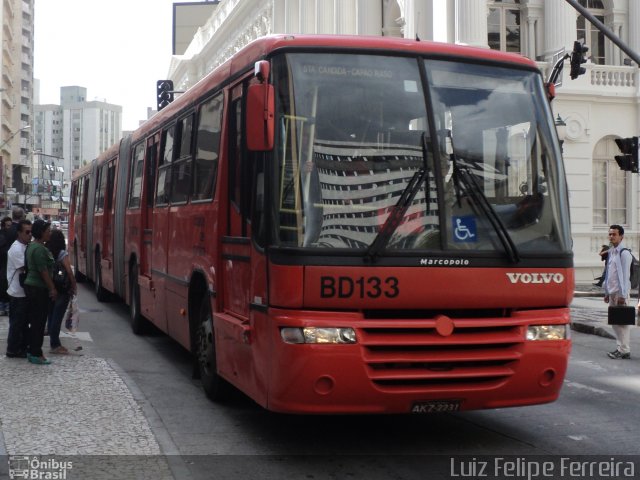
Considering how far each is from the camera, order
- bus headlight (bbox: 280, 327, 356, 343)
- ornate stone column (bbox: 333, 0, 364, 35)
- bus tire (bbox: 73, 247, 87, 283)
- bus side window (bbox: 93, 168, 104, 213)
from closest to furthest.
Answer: bus headlight (bbox: 280, 327, 356, 343) → bus side window (bbox: 93, 168, 104, 213) → bus tire (bbox: 73, 247, 87, 283) → ornate stone column (bbox: 333, 0, 364, 35)

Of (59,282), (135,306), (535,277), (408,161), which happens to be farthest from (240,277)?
(135,306)

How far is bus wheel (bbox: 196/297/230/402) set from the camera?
8.77 meters

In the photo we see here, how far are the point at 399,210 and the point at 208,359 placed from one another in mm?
3054

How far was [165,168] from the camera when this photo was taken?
1156 cm

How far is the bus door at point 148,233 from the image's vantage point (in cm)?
1248

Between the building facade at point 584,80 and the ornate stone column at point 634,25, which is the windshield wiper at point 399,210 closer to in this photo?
the building facade at point 584,80

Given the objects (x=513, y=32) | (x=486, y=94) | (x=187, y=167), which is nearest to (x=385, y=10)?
(x=513, y=32)

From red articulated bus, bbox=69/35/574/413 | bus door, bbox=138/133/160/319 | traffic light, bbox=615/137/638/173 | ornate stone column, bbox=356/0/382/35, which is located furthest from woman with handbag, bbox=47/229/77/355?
ornate stone column, bbox=356/0/382/35

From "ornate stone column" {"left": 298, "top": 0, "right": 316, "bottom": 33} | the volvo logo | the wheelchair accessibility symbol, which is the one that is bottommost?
the volvo logo

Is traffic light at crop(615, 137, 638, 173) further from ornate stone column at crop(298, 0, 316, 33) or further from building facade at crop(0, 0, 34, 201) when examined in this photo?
building facade at crop(0, 0, 34, 201)

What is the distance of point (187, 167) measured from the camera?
10.1m

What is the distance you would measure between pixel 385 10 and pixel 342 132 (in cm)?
2955

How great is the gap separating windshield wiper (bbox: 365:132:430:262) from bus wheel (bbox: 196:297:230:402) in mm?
2560

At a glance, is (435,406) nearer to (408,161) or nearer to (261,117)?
(408,161)
